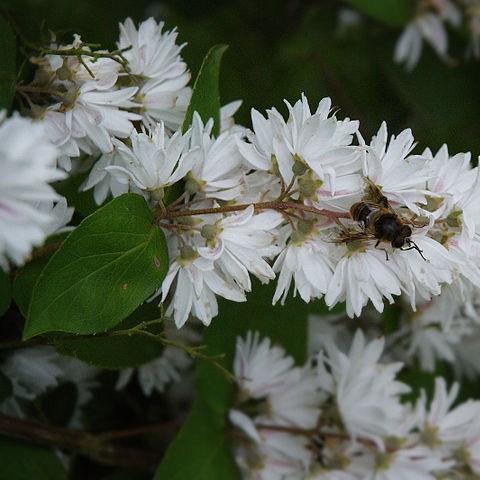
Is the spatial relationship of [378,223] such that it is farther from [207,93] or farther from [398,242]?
[207,93]

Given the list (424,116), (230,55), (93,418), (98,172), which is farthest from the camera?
(424,116)

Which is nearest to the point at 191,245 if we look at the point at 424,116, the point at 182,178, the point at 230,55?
the point at 182,178

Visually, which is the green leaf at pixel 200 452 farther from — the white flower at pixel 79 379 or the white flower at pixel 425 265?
the white flower at pixel 425 265

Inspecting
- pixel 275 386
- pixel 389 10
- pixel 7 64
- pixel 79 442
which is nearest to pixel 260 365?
pixel 275 386

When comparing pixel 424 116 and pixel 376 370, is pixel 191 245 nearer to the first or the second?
pixel 376 370

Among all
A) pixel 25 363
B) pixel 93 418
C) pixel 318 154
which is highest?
pixel 318 154

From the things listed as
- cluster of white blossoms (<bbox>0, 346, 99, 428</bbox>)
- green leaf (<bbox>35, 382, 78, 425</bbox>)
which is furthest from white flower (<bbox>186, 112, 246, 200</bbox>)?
green leaf (<bbox>35, 382, 78, 425</bbox>)

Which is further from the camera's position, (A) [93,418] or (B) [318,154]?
(A) [93,418]
